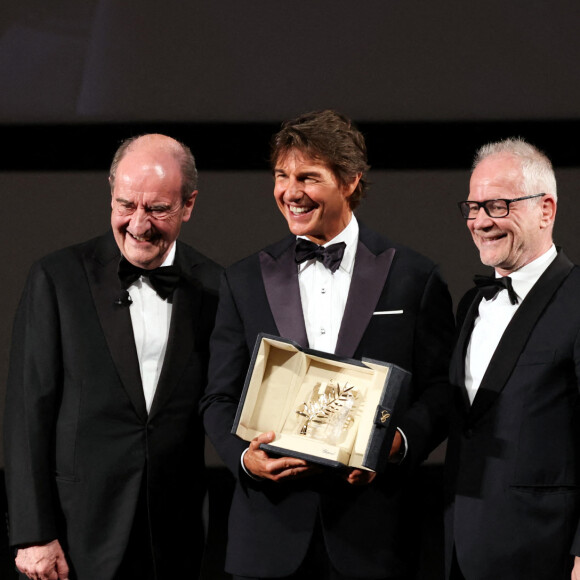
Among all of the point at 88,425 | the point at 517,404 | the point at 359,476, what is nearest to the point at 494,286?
the point at 517,404

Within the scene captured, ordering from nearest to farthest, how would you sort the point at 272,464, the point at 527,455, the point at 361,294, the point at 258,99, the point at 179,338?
the point at 272,464 → the point at 527,455 → the point at 361,294 → the point at 179,338 → the point at 258,99

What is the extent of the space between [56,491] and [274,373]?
78cm

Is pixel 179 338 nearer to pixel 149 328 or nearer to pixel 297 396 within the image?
pixel 149 328

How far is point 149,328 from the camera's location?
259cm

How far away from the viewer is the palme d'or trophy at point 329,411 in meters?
2.23

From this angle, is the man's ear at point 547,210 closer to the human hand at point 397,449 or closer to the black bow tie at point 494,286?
the black bow tie at point 494,286

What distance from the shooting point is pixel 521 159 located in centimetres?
246

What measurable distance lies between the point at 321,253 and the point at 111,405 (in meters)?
0.73

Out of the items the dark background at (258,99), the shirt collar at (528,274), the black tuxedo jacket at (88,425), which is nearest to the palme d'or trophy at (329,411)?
the black tuxedo jacket at (88,425)

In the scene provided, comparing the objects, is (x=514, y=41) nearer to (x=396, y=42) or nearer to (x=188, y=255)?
(x=396, y=42)

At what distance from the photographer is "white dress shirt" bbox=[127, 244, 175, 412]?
8.39 ft

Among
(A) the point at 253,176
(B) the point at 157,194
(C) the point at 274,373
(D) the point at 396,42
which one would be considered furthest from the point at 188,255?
(D) the point at 396,42

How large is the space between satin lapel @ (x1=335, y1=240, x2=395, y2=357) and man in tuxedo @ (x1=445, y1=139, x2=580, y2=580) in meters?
0.29

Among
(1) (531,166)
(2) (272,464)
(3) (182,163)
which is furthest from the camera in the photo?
(3) (182,163)
